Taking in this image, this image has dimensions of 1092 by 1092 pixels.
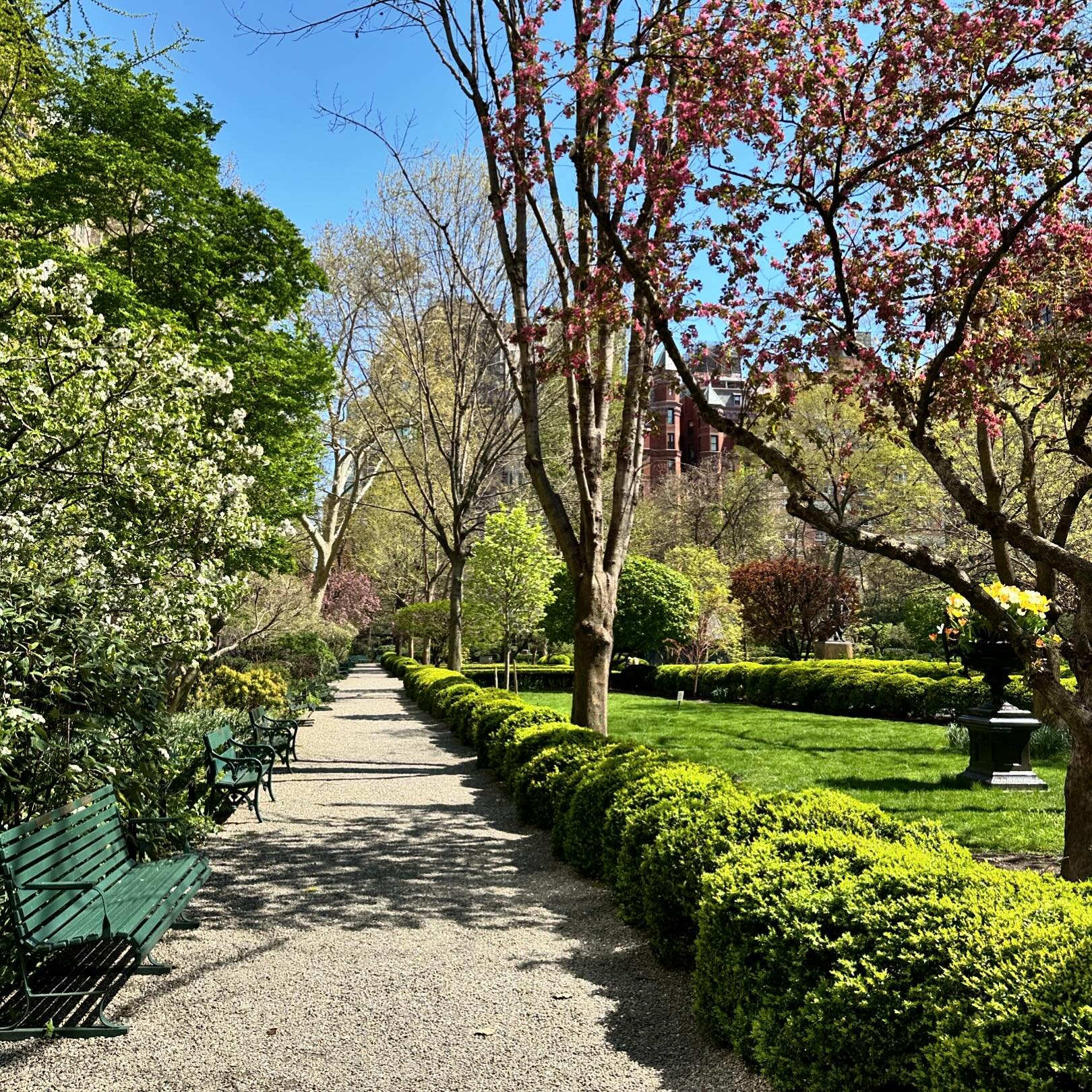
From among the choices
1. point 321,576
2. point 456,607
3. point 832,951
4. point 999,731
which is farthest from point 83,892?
point 321,576

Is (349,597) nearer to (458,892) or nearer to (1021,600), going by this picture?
(458,892)

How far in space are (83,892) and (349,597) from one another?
35663 mm

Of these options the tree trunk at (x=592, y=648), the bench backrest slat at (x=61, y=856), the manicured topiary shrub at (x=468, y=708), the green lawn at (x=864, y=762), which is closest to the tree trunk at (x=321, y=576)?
the green lawn at (x=864, y=762)

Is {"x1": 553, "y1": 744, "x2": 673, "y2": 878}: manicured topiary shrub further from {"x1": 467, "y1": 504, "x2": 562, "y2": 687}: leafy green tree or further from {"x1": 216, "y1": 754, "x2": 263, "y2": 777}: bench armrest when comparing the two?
{"x1": 467, "y1": 504, "x2": 562, "y2": 687}: leafy green tree

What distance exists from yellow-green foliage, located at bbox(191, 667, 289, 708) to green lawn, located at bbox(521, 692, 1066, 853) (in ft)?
20.5

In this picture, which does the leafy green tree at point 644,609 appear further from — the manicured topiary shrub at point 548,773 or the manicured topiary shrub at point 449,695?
the manicured topiary shrub at point 548,773

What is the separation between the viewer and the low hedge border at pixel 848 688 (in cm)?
1436

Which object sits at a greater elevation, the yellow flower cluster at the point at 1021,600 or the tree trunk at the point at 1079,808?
the yellow flower cluster at the point at 1021,600

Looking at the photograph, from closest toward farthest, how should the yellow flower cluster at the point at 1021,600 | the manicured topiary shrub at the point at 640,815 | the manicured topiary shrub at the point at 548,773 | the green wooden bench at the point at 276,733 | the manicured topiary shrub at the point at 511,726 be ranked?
the manicured topiary shrub at the point at 640,815 < the yellow flower cluster at the point at 1021,600 < the manicured topiary shrub at the point at 548,773 < the manicured topiary shrub at the point at 511,726 < the green wooden bench at the point at 276,733

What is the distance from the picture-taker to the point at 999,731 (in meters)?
8.67

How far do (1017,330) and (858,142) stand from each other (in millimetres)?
1993

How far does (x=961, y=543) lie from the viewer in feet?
69.7

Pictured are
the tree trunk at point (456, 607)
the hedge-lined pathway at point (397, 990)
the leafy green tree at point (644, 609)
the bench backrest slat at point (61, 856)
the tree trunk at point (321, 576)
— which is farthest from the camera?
the tree trunk at point (321, 576)

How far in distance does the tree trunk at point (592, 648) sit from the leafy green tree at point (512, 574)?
9.47 m
